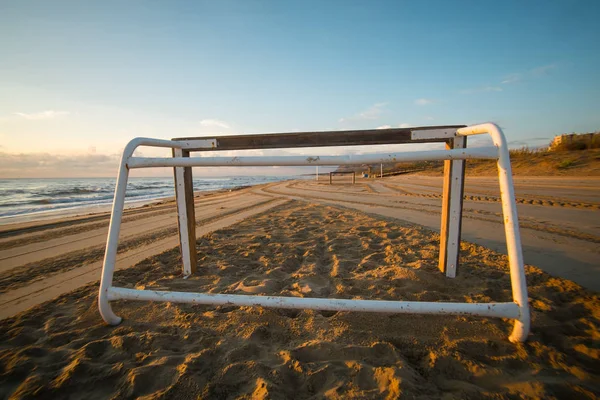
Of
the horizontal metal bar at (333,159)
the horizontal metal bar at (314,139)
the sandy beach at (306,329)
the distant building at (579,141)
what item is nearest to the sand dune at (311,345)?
the sandy beach at (306,329)

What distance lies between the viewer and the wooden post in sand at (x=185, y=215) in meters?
2.70

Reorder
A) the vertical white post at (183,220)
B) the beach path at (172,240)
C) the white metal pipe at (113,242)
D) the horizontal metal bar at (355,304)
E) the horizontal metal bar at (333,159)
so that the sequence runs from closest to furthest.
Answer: the horizontal metal bar at (355,304) < the horizontal metal bar at (333,159) < the white metal pipe at (113,242) < the beach path at (172,240) < the vertical white post at (183,220)

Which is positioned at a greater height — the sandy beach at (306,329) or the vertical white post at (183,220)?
the vertical white post at (183,220)

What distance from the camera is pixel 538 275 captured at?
234 cm

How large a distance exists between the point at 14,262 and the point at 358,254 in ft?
15.8

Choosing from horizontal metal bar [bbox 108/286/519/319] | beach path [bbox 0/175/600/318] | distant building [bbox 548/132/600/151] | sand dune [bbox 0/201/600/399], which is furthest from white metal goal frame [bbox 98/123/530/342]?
distant building [bbox 548/132/600/151]

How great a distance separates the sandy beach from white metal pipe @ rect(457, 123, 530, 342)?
0.20m

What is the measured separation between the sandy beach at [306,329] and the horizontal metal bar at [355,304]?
0.92ft

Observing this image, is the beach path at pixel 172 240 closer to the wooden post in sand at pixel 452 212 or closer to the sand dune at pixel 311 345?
the sand dune at pixel 311 345

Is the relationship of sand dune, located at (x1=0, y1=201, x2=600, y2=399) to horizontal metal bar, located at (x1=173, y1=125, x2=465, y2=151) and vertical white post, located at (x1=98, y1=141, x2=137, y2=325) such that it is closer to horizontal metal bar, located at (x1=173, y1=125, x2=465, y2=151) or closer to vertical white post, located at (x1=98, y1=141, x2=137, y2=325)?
vertical white post, located at (x1=98, y1=141, x2=137, y2=325)

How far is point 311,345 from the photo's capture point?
5.01 feet

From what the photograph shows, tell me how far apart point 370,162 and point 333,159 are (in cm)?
26

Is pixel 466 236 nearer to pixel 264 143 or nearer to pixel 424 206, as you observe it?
pixel 424 206

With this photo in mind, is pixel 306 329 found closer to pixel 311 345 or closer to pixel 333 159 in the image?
pixel 311 345
